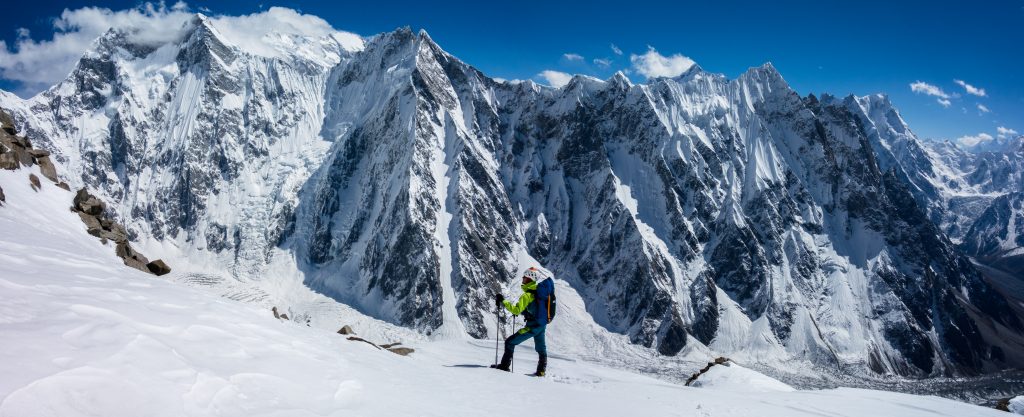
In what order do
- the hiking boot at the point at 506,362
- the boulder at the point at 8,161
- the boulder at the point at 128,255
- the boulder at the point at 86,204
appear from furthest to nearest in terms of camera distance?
the boulder at the point at 86,204 < the boulder at the point at 8,161 < the boulder at the point at 128,255 < the hiking boot at the point at 506,362

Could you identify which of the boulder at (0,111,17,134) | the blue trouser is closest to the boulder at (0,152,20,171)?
the boulder at (0,111,17,134)

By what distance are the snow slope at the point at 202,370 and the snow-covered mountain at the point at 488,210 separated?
130 metres

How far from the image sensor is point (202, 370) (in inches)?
321

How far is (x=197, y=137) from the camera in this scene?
7116 inches

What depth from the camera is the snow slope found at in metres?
6.74

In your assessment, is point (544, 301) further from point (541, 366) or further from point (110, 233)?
point (110, 233)

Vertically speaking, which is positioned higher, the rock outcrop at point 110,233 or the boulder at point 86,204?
the boulder at point 86,204

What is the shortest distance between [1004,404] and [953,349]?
7812 inches

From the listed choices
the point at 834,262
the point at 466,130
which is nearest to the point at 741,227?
the point at 834,262

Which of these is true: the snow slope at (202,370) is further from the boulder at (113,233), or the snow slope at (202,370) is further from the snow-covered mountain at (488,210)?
the snow-covered mountain at (488,210)

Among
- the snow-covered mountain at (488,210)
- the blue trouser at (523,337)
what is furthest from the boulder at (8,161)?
the snow-covered mountain at (488,210)

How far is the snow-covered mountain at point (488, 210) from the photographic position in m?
157

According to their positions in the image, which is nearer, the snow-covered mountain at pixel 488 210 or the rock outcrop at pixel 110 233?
the rock outcrop at pixel 110 233

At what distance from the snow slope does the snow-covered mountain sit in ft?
426
